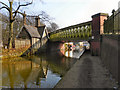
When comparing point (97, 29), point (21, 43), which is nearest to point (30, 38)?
point (21, 43)

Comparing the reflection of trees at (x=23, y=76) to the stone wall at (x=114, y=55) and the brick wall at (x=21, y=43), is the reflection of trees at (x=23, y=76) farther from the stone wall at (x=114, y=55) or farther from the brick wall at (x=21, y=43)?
the brick wall at (x=21, y=43)

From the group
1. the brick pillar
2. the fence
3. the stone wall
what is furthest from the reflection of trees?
the brick pillar

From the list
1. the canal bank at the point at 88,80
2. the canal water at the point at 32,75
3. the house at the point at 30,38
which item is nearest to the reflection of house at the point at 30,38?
the house at the point at 30,38

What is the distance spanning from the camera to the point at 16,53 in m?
17.0

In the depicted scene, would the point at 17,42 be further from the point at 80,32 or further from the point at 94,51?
the point at 94,51

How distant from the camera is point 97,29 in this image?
12.3m

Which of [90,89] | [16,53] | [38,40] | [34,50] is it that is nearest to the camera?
[90,89]

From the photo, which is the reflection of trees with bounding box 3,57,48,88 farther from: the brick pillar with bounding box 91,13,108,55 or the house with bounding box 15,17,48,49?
the house with bounding box 15,17,48,49

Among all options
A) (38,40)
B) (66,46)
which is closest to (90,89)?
(38,40)

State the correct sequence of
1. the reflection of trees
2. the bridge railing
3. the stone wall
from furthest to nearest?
1. the bridge railing
2. the reflection of trees
3. the stone wall

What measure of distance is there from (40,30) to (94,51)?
56.2 ft

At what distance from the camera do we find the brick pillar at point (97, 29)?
39.3 ft

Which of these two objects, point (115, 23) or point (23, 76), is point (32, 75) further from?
point (115, 23)

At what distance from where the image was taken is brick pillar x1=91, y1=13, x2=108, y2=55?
1198 centimetres
